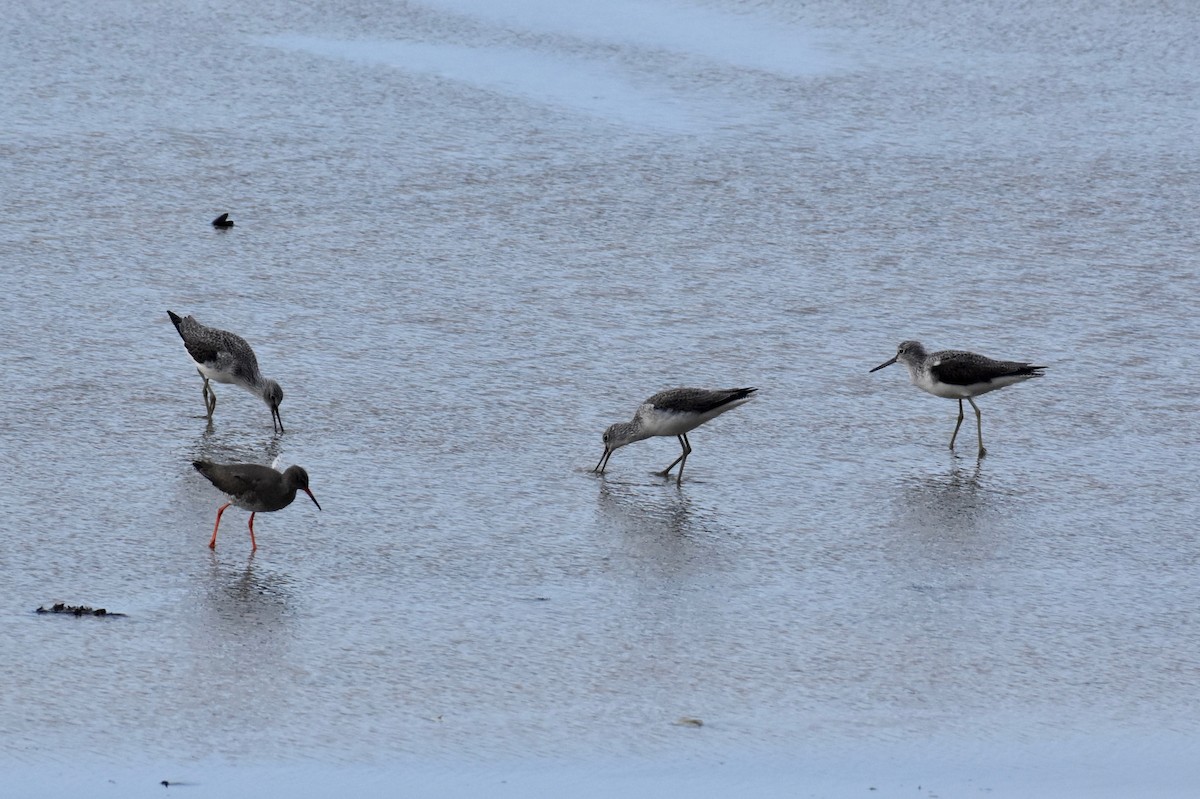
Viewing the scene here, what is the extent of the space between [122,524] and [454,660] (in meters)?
2.60

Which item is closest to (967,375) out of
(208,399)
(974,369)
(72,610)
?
(974,369)

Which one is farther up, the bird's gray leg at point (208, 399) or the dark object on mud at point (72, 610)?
Answer: the dark object on mud at point (72, 610)

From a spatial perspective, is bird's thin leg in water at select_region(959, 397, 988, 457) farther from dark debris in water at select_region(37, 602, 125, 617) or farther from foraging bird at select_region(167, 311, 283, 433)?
dark debris in water at select_region(37, 602, 125, 617)

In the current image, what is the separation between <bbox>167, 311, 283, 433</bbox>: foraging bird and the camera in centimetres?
1162

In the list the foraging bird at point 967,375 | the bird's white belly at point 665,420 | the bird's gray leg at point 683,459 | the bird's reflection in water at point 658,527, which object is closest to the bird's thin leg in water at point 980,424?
the foraging bird at point 967,375

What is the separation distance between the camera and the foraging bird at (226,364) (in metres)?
11.6

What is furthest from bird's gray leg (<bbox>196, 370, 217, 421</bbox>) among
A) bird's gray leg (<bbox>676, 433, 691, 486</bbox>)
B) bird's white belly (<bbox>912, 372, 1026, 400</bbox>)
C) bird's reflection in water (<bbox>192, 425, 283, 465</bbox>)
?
bird's white belly (<bbox>912, 372, 1026, 400</bbox>)

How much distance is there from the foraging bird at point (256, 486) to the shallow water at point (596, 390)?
0.86ft

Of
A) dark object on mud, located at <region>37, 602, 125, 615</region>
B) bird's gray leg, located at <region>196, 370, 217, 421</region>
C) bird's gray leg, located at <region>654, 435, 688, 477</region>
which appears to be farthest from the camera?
bird's gray leg, located at <region>196, 370, 217, 421</region>

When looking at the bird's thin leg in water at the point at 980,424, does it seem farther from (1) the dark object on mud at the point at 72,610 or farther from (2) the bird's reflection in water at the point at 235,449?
(1) the dark object on mud at the point at 72,610

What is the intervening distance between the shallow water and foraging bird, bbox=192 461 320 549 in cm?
26

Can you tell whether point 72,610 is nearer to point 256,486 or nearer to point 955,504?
point 256,486

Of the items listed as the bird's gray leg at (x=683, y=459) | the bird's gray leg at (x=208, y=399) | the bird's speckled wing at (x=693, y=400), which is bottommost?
the bird's gray leg at (x=208, y=399)

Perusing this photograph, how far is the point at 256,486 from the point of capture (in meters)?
Result: 9.67
